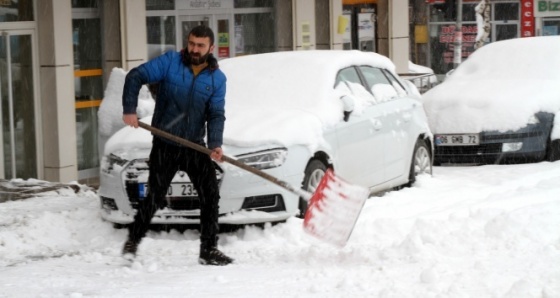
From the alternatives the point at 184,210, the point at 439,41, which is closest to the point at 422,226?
the point at 184,210

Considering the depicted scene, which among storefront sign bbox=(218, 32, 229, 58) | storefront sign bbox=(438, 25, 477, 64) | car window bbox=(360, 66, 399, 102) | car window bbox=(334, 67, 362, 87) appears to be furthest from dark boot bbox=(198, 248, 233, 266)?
storefront sign bbox=(438, 25, 477, 64)

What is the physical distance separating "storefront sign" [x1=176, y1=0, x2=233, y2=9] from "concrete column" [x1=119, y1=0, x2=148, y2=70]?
2.44 meters

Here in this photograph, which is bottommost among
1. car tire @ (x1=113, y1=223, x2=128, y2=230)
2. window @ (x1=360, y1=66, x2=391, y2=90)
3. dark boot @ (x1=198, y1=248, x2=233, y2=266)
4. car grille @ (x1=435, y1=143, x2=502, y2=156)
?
car tire @ (x1=113, y1=223, x2=128, y2=230)

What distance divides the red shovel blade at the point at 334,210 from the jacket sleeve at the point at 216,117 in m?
0.81

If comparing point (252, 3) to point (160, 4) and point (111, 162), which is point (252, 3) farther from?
point (111, 162)

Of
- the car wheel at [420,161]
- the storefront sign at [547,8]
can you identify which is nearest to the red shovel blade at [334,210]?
the car wheel at [420,161]

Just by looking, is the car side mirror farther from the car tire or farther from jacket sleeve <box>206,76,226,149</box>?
jacket sleeve <box>206,76,226,149</box>

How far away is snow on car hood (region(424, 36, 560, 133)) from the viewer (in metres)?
14.9

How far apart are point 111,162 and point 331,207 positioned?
2198 mm

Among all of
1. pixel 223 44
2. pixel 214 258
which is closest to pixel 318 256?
pixel 214 258

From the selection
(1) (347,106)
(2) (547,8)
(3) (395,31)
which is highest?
(2) (547,8)

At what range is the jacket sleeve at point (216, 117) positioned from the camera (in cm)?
852

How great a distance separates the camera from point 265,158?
9.80m

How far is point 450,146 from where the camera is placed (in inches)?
592
